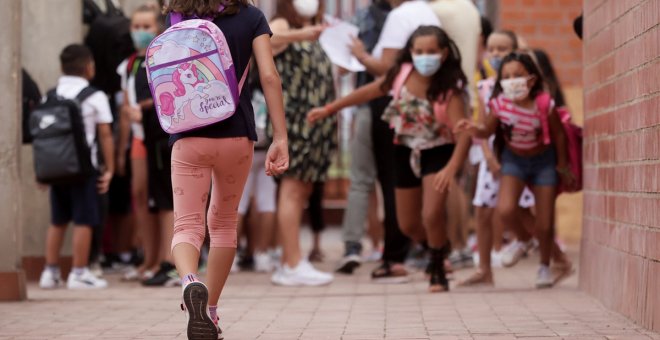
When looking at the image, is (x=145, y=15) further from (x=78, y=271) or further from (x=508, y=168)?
(x=508, y=168)

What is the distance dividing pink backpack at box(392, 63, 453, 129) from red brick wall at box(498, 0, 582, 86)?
5350mm

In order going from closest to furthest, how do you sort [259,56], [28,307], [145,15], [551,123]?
[259,56], [28,307], [551,123], [145,15]

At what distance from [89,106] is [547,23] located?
→ 19.5 feet

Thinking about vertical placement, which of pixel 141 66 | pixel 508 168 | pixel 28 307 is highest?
pixel 141 66

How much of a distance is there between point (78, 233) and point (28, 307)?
1.91 m

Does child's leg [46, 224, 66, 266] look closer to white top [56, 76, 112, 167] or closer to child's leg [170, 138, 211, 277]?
white top [56, 76, 112, 167]

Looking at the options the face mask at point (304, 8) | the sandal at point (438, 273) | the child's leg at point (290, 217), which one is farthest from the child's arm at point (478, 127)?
the face mask at point (304, 8)

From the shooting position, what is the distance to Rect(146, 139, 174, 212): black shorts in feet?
33.5

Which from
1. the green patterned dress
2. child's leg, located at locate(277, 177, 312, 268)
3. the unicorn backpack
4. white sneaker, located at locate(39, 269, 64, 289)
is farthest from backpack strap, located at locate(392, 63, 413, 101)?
the unicorn backpack

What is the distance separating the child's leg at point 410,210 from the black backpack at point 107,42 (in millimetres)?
3147

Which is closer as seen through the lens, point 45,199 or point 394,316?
point 394,316

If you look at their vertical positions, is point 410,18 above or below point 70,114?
above

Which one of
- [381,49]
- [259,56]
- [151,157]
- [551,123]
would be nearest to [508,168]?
[551,123]

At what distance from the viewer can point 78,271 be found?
10305 millimetres
